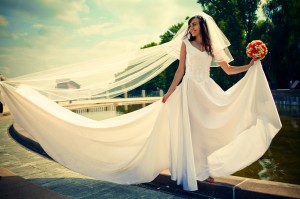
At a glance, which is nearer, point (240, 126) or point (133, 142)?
point (240, 126)

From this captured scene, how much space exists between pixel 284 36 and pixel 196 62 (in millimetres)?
24700

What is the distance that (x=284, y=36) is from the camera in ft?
81.8

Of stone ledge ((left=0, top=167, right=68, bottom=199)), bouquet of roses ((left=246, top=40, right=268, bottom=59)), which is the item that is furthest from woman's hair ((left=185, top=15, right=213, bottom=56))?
stone ledge ((left=0, top=167, right=68, bottom=199))

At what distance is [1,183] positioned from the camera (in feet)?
14.0

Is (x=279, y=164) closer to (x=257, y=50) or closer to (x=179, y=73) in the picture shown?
(x=257, y=50)

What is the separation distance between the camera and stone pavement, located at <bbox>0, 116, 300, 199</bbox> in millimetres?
3406

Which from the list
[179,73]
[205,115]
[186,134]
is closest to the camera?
[186,134]

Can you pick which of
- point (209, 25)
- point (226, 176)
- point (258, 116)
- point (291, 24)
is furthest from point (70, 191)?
point (291, 24)

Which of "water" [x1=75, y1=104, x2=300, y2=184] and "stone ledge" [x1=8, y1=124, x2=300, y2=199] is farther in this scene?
"water" [x1=75, y1=104, x2=300, y2=184]

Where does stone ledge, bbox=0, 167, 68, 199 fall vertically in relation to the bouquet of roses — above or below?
below

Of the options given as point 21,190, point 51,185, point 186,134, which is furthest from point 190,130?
point 21,190

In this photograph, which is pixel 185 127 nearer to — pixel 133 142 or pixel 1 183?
pixel 133 142

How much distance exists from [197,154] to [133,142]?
42.6 inches

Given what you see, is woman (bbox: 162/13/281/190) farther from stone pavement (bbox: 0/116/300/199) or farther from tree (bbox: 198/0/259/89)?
tree (bbox: 198/0/259/89)
